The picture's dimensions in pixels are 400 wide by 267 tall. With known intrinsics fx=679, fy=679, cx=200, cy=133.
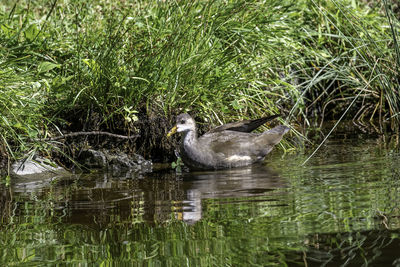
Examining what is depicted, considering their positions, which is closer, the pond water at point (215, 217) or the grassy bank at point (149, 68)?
the pond water at point (215, 217)

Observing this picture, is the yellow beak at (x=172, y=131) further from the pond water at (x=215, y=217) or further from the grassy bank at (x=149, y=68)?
the pond water at (x=215, y=217)

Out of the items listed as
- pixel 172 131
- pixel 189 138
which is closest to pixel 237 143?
pixel 189 138

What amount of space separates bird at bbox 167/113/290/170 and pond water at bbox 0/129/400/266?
0.33 m

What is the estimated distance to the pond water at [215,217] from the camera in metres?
3.75

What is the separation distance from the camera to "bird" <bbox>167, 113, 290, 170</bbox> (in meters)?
7.39

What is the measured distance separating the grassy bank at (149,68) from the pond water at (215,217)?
31.0 inches

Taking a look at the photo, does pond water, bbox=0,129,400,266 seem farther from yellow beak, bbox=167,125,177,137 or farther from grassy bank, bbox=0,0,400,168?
grassy bank, bbox=0,0,400,168

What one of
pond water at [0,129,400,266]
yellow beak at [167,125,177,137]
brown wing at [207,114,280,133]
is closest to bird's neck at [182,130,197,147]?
yellow beak at [167,125,177,137]

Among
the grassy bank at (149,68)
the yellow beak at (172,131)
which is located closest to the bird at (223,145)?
the yellow beak at (172,131)

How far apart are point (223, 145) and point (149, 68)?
1166 millimetres

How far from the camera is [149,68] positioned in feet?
24.2

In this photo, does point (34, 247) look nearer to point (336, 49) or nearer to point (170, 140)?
point (170, 140)

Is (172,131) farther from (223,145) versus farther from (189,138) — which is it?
(223,145)

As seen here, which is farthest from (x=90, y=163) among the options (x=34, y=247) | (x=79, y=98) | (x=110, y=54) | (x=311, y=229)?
(x=311, y=229)
